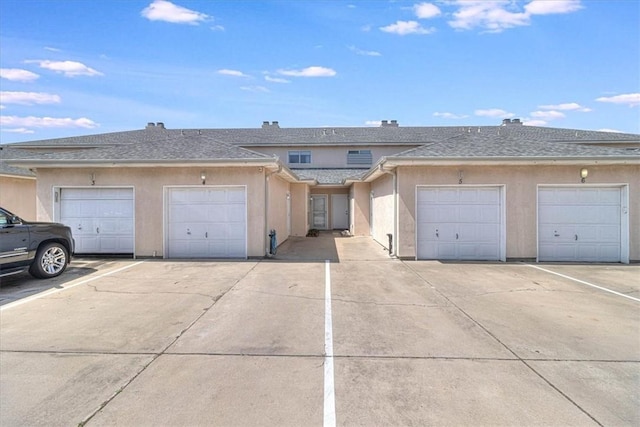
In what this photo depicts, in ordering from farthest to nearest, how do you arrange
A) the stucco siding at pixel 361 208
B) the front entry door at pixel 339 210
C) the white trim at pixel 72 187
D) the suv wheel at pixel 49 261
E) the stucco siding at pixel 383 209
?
Answer: the front entry door at pixel 339 210 → the stucco siding at pixel 361 208 → the stucco siding at pixel 383 209 → the white trim at pixel 72 187 → the suv wheel at pixel 49 261

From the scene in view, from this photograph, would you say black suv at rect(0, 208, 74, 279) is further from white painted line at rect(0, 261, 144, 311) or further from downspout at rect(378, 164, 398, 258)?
downspout at rect(378, 164, 398, 258)

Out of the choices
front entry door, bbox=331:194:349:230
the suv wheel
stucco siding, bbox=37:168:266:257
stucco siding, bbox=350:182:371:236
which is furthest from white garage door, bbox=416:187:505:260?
front entry door, bbox=331:194:349:230

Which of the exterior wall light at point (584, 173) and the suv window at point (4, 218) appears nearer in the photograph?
the suv window at point (4, 218)

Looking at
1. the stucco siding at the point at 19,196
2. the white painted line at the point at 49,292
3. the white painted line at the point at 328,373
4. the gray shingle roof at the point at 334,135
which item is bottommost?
the white painted line at the point at 328,373

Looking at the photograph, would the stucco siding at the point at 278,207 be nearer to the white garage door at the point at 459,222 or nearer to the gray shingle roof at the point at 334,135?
the white garage door at the point at 459,222

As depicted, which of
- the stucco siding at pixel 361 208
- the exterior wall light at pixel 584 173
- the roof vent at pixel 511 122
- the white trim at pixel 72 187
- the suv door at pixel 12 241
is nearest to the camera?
the suv door at pixel 12 241

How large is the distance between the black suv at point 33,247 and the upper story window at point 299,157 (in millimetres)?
16536

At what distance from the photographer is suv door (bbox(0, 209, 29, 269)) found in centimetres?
705

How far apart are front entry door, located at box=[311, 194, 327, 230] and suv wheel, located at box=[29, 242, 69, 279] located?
588 inches

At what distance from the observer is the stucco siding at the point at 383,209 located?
40.2 ft

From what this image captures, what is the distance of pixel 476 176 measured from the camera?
10609mm

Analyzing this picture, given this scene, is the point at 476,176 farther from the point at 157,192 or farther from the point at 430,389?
the point at 157,192

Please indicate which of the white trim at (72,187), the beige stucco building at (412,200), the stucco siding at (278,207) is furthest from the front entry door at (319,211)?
the white trim at (72,187)

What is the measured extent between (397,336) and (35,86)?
13370 mm
